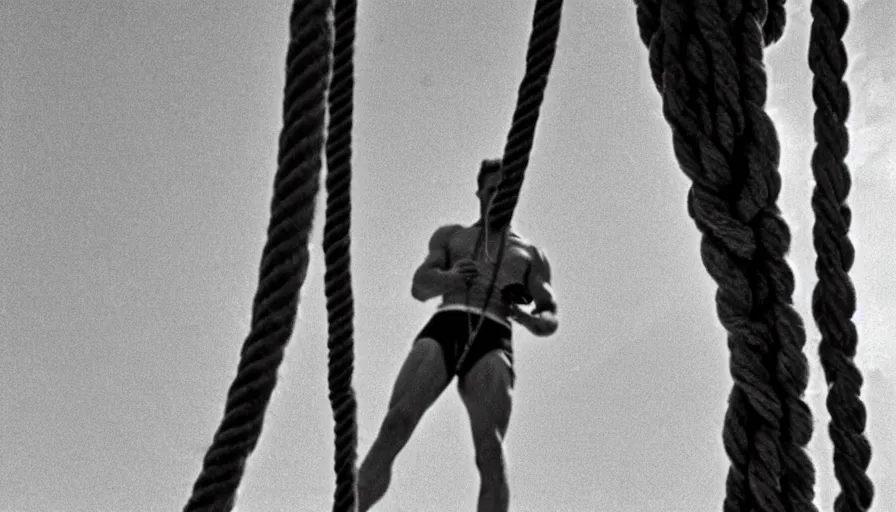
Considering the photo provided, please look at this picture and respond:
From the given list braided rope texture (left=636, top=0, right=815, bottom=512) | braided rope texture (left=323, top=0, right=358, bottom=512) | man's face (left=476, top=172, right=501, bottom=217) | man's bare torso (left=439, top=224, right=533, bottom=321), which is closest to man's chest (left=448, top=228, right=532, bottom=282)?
man's bare torso (left=439, top=224, right=533, bottom=321)

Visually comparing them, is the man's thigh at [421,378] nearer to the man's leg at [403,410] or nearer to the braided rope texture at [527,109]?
the man's leg at [403,410]

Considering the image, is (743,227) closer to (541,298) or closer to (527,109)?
(527,109)

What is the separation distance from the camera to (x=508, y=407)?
3488 millimetres

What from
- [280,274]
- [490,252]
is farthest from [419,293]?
[280,274]

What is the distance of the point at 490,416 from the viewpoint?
135 inches

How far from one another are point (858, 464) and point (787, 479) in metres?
0.17

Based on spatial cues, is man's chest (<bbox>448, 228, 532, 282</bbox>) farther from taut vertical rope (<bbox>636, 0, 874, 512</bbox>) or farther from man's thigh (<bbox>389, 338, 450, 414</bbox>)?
taut vertical rope (<bbox>636, 0, 874, 512</bbox>)

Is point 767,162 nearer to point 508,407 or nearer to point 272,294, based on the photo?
point 272,294

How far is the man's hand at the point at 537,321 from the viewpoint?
377 centimetres

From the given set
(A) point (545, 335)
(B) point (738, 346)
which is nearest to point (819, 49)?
(B) point (738, 346)

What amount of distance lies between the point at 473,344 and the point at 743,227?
2854 mm

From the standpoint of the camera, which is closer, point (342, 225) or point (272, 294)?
point (272, 294)

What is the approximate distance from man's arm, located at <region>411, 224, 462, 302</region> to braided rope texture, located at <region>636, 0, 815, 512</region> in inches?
113

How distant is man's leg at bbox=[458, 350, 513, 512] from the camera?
328 cm
